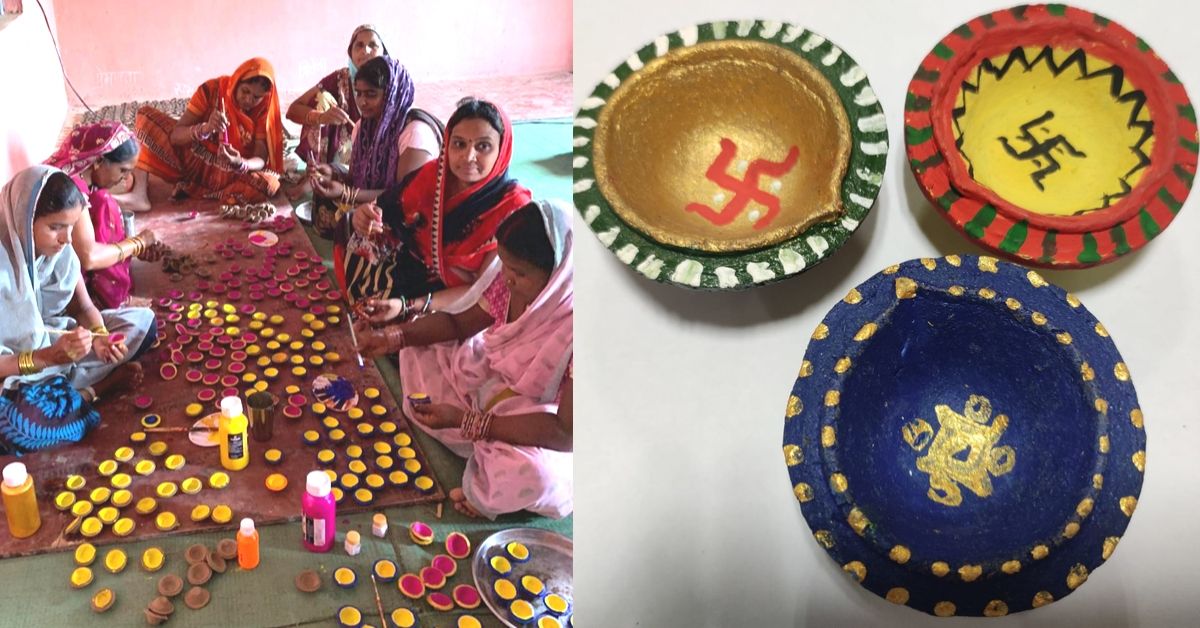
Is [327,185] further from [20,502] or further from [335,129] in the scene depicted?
[20,502]

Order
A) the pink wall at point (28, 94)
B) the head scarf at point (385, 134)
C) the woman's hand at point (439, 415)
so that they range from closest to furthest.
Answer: the woman's hand at point (439, 415) → the head scarf at point (385, 134) → the pink wall at point (28, 94)

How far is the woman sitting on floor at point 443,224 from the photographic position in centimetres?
183

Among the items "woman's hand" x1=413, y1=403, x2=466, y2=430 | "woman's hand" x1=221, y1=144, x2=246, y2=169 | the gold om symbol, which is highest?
the gold om symbol

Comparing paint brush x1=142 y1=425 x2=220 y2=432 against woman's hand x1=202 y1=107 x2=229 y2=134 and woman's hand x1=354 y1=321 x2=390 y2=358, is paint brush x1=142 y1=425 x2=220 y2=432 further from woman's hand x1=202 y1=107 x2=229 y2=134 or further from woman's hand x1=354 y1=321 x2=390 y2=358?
woman's hand x1=202 y1=107 x2=229 y2=134

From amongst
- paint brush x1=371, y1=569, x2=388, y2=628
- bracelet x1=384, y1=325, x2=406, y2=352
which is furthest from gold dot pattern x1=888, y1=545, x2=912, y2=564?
bracelet x1=384, y1=325, x2=406, y2=352

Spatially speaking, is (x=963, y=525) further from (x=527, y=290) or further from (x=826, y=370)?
(x=527, y=290)

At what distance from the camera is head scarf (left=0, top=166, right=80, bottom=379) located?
76.6 inches

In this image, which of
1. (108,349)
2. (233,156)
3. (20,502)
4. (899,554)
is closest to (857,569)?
(899,554)

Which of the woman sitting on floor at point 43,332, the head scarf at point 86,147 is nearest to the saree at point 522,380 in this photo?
the woman sitting on floor at point 43,332

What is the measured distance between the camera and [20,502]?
175 centimetres

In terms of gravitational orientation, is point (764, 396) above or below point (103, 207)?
Result: above

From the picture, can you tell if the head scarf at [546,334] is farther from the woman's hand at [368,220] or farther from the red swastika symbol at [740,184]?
the red swastika symbol at [740,184]

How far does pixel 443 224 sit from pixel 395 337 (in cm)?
30

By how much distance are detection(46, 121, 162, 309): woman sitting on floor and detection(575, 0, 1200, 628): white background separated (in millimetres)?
1698
